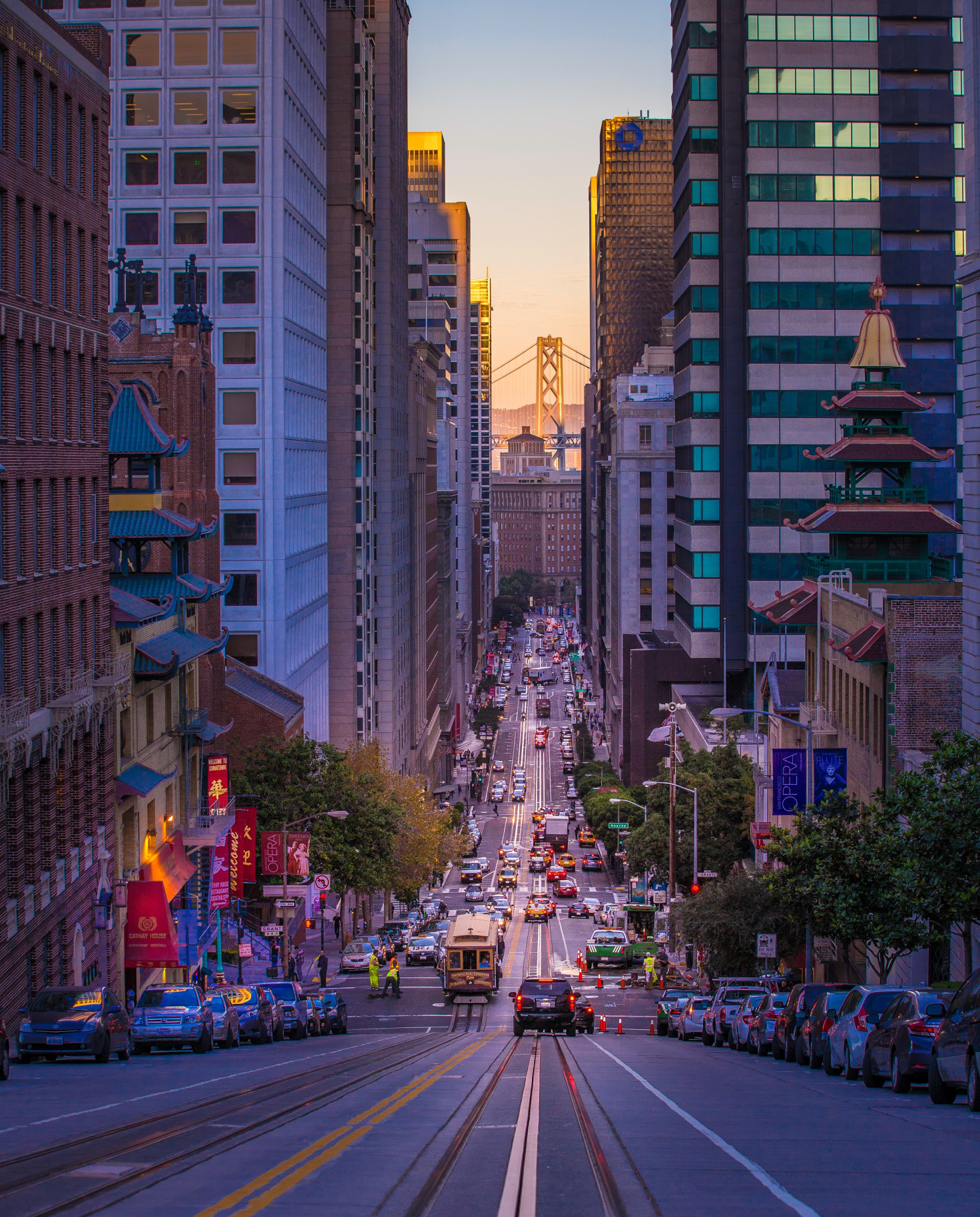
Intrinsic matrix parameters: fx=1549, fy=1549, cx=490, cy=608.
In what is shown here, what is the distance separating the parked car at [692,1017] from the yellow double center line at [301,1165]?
81.4 feet

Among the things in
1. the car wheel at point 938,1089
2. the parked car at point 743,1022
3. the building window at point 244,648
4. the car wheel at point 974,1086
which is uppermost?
the building window at point 244,648

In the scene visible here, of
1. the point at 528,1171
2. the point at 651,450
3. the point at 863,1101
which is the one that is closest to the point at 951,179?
the point at 651,450

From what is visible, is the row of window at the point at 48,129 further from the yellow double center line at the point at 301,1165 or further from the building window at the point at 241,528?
the building window at the point at 241,528

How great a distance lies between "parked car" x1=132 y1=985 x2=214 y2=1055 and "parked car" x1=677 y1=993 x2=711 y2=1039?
16.8 m

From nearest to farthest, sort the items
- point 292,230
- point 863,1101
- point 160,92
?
point 863,1101 → point 160,92 → point 292,230

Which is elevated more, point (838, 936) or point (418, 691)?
point (418, 691)

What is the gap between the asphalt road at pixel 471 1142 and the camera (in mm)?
13055

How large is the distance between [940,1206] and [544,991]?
35.2 m

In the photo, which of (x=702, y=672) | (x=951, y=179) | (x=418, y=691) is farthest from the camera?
(x=418, y=691)

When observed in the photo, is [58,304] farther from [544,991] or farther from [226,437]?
[226,437]

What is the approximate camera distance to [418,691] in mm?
142500

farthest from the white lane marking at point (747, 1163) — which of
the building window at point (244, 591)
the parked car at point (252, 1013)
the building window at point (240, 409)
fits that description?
the building window at point (240, 409)

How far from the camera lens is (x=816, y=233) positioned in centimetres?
9038

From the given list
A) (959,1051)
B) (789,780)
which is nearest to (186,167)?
(789,780)
